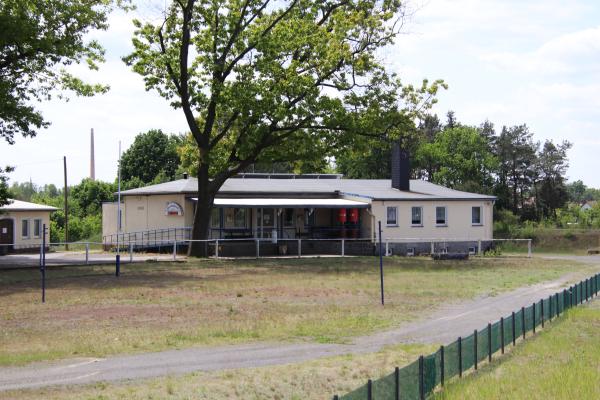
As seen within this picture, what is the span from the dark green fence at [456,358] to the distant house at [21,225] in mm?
32907

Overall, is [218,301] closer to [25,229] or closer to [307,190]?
[307,190]

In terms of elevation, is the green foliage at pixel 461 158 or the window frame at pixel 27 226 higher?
the green foliage at pixel 461 158

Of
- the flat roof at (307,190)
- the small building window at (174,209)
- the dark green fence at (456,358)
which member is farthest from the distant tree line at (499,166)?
the dark green fence at (456,358)

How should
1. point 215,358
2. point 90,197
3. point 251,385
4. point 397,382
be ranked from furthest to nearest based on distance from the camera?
point 90,197 < point 215,358 < point 251,385 < point 397,382

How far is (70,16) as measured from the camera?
3331 cm

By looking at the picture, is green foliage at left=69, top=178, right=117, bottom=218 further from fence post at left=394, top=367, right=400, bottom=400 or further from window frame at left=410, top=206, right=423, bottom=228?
fence post at left=394, top=367, right=400, bottom=400

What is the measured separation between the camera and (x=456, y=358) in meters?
13.9

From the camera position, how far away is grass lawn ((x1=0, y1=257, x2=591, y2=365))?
17.4 m

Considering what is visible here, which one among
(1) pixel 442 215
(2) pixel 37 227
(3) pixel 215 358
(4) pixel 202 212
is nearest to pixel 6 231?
(2) pixel 37 227

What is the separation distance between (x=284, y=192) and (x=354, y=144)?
29.6 ft

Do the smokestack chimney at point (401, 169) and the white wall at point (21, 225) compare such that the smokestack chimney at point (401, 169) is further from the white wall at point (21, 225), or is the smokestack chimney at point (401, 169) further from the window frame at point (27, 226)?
the window frame at point (27, 226)

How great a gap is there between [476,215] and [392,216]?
20.7 feet

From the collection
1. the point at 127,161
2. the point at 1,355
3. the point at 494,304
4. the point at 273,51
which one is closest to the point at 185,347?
the point at 1,355

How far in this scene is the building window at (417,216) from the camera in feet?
161
